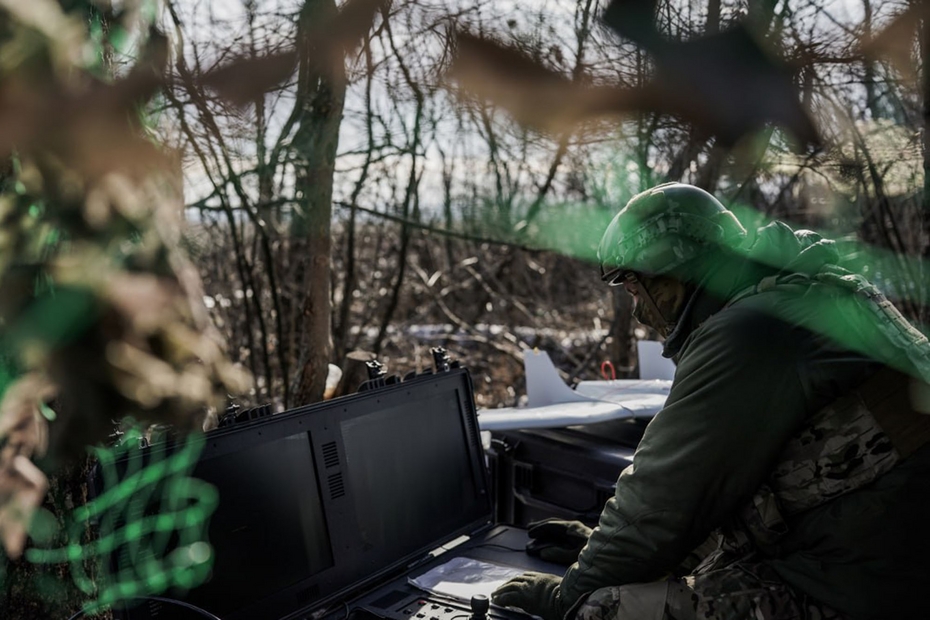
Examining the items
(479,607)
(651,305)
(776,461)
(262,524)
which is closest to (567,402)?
(651,305)

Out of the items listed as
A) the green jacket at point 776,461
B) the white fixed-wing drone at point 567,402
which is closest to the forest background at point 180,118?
the green jacket at point 776,461

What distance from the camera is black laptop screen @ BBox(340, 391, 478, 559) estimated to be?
243 centimetres

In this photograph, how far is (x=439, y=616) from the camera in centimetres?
226

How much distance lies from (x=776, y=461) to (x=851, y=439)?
0.18 meters

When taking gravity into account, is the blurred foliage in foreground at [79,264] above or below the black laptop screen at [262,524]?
above

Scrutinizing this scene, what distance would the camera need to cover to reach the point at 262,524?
6.90ft

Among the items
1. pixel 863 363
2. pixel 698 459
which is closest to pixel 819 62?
pixel 863 363

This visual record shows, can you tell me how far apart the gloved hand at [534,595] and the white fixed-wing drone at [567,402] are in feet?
3.25

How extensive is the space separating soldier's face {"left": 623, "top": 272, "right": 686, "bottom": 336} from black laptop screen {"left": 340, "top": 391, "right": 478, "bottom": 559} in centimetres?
83

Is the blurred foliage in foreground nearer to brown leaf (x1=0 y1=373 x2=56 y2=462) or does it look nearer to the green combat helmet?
brown leaf (x1=0 y1=373 x2=56 y2=462)

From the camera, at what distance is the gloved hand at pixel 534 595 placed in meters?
2.19

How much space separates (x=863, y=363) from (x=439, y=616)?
53.4 inches

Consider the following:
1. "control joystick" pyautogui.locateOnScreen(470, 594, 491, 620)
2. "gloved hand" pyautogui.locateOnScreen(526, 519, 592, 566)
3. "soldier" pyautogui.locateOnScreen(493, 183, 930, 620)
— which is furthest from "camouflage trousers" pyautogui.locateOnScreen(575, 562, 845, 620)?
"gloved hand" pyautogui.locateOnScreen(526, 519, 592, 566)

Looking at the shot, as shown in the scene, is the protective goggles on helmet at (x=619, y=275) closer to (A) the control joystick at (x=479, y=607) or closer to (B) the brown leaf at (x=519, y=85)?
(A) the control joystick at (x=479, y=607)
